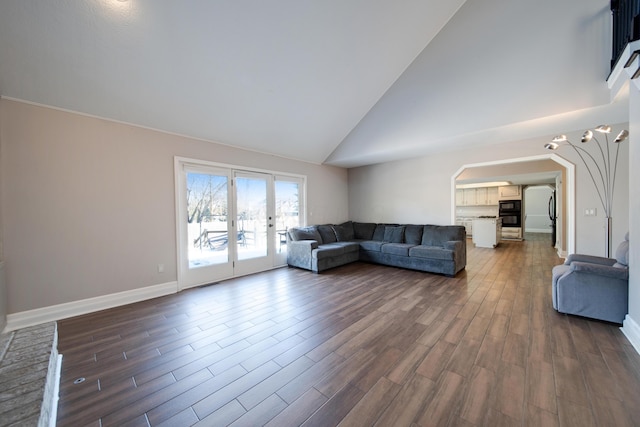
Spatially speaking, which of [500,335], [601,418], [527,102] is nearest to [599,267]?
[500,335]

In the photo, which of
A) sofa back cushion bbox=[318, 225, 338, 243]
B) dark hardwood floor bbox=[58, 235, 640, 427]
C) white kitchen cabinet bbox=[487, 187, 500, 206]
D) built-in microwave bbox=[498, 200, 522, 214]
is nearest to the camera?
dark hardwood floor bbox=[58, 235, 640, 427]

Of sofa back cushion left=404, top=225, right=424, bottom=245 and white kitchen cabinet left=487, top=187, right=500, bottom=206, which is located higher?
white kitchen cabinet left=487, top=187, right=500, bottom=206

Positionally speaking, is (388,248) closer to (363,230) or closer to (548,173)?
(363,230)

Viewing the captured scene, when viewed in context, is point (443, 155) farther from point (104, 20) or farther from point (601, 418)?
point (104, 20)

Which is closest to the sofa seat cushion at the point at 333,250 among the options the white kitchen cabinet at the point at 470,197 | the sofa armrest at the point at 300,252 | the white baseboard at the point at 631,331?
the sofa armrest at the point at 300,252

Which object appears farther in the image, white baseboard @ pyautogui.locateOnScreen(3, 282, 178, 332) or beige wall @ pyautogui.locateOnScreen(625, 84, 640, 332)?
white baseboard @ pyautogui.locateOnScreen(3, 282, 178, 332)

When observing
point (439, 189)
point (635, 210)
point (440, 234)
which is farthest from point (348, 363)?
point (439, 189)

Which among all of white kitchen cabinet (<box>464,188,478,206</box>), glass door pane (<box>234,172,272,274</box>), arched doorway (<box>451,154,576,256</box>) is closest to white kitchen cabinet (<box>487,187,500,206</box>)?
white kitchen cabinet (<box>464,188,478,206</box>)

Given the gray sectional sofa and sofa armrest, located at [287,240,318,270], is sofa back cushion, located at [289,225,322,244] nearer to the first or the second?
the gray sectional sofa

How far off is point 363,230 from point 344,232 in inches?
20.2

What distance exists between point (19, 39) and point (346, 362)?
162 inches

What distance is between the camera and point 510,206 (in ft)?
28.9

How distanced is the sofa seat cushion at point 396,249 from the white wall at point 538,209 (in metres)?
10.1

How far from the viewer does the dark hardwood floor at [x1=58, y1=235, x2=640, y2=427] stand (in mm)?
1474
